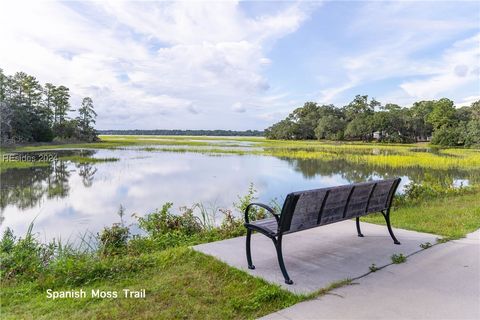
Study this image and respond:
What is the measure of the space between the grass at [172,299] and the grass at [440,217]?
3250mm

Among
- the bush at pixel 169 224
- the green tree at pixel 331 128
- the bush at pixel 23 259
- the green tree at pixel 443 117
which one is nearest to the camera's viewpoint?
the bush at pixel 23 259

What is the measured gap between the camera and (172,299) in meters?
2.84

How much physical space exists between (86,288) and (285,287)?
1.93m

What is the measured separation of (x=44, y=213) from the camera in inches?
373

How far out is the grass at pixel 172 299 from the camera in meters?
2.61

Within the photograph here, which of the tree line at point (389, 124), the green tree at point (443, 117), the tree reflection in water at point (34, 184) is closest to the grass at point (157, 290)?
the tree reflection in water at point (34, 184)

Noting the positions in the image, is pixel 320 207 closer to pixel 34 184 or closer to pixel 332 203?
pixel 332 203

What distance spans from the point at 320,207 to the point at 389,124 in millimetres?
66078

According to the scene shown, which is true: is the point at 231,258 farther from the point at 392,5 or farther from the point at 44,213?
the point at 392,5

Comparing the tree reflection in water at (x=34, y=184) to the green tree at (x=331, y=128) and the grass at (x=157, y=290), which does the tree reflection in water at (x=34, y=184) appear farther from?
the green tree at (x=331, y=128)

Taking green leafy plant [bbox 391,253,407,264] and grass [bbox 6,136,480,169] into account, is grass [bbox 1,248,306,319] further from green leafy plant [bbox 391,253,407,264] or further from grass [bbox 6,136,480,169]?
grass [bbox 6,136,480,169]

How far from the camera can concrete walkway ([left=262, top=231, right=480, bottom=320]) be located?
256 cm

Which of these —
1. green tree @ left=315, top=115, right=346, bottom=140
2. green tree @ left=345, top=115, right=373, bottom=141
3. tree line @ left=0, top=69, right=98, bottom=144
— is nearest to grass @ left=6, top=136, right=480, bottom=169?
tree line @ left=0, top=69, right=98, bottom=144

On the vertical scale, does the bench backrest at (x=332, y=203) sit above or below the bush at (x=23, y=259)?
above
